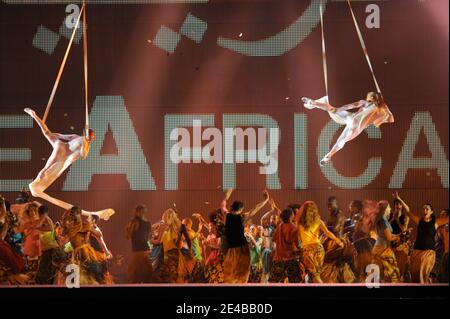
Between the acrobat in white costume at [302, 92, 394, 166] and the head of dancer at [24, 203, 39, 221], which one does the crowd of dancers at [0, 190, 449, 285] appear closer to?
the head of dancer at [24, 203, 39, 221]

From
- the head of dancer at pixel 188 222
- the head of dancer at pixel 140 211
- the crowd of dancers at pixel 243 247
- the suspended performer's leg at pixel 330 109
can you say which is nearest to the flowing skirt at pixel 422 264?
the crowd of dancers at pixel 243 247

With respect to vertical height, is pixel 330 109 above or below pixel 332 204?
above

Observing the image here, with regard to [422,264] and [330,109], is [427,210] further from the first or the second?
[330,109]

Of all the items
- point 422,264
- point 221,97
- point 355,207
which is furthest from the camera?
point 221,97

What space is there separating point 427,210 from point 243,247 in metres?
1.69

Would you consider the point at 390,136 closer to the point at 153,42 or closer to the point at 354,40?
the point at 354,40

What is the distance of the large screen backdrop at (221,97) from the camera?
8742 millimetres

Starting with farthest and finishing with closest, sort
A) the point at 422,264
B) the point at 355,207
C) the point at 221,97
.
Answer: the point at 221,97
the point at 355,207
the point at 422,264

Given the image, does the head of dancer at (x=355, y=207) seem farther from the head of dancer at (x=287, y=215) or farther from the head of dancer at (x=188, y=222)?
the head of dancer at (x=188, y=222)

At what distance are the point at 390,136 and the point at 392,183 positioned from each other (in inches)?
16.9

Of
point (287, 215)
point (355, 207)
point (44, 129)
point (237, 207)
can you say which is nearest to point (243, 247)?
point (237, 207)

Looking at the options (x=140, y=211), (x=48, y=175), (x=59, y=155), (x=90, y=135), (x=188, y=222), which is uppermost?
(x=90, y=135)

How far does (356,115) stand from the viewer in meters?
8.77
